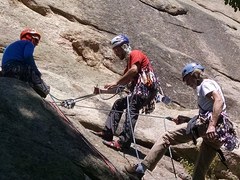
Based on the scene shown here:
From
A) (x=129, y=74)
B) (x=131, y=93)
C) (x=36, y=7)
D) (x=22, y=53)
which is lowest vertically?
(x=36, y=7)

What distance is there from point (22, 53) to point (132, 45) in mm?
5983

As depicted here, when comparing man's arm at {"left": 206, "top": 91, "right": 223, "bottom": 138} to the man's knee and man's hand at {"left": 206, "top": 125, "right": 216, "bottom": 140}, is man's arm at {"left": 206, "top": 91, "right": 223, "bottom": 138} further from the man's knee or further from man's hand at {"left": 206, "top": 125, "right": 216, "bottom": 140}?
the man's knee

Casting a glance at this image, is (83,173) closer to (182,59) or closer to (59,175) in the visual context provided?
(59,175)

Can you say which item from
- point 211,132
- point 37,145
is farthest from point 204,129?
point 37,145

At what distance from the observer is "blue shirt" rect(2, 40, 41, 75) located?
830cm

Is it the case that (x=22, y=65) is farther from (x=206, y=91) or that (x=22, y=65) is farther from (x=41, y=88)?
(x=206, y=91)

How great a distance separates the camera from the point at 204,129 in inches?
299

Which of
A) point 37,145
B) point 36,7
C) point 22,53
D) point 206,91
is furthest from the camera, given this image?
point 36,7

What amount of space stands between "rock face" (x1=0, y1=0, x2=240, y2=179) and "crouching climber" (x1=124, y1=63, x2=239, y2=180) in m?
0.67

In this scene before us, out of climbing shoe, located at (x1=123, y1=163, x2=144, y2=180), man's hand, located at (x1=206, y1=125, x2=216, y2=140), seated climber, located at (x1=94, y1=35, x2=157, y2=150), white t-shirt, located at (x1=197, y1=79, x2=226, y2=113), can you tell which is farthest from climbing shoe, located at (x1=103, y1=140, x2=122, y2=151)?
man's hand, located at (x1=206, y1=125, x2=216, y2=140)

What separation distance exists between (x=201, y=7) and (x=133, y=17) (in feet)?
16.7

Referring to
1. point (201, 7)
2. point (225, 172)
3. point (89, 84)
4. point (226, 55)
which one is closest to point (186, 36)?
point (226, 55)

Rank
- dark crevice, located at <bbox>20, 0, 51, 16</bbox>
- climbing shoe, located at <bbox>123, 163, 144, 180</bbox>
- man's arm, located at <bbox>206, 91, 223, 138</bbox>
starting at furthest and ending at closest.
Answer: dark crevice, located at <bbox>20, 0, 51, 16</bbox> → climbing shoe, located at <bbox>123, 163, 144, 180</bbox> → man's arm, located at <bbox>206, 91, 223, 138</bbox>

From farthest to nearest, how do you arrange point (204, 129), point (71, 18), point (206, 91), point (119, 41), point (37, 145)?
point (71, 18)
point (119, 41)
point (204, 129)
point (206, 91)
point (37, 145)
